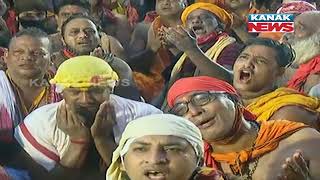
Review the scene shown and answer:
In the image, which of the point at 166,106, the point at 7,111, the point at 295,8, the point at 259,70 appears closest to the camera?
the point at 259,70

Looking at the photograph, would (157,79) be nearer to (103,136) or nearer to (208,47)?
(208,47)

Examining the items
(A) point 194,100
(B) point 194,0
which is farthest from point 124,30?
(A) point 194,100

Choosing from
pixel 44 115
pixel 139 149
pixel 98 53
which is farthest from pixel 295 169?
pixel 98 53

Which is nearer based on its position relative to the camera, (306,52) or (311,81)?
(311,81)

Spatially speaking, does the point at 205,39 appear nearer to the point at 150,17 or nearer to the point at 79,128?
the point at 150,17

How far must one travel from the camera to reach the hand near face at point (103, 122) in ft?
12.3

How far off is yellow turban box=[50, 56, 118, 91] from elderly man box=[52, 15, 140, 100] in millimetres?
669

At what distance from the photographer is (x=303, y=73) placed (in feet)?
15.4

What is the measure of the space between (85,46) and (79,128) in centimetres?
101

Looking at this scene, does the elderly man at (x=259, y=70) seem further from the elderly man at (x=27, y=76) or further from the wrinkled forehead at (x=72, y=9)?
the wrinkled forehead at (x=72, y=9)

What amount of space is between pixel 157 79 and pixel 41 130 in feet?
5.01

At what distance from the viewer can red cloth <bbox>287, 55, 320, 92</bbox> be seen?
4.59 meters

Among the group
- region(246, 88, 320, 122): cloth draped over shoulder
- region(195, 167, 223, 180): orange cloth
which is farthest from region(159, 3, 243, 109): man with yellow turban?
region(195, 167, 223, 180): orange cloth

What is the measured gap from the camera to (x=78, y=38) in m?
4.75
